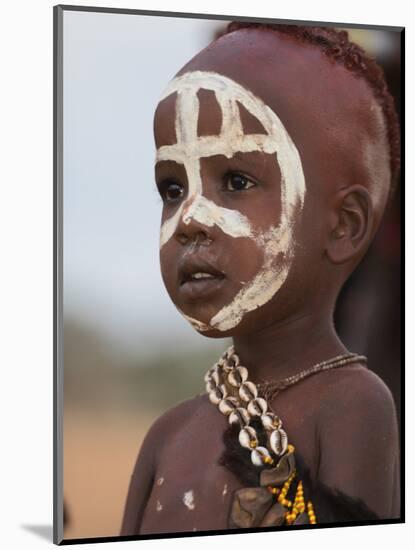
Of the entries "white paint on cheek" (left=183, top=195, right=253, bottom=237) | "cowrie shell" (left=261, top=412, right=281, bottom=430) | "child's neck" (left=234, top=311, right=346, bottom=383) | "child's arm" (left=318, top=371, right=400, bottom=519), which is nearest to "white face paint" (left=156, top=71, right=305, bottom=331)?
"white paint on cheek" (left=183, top=195, right=253, bottom=237)

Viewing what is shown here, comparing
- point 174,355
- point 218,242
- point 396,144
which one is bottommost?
point 174,355

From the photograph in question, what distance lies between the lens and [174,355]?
4.71 meters

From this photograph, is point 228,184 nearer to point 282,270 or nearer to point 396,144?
point 282,270

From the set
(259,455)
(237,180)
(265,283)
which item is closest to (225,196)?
(237,180)

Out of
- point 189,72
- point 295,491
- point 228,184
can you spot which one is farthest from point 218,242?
point 295,491

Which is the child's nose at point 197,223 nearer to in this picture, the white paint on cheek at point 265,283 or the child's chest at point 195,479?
the white paint on cheek at point 265,283

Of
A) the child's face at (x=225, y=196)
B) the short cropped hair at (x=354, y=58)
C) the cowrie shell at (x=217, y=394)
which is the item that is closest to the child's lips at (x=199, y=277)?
the child's face at (x=225, y=196)

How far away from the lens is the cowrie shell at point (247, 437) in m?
4.70

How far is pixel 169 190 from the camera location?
4.70 m

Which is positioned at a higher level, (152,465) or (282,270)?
(282,270)

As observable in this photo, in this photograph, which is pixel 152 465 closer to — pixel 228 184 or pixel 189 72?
pixel 228 184

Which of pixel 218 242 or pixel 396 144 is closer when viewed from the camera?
pixel 218 242

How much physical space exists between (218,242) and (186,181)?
0.24m

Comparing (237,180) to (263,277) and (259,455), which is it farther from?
(259,455)
